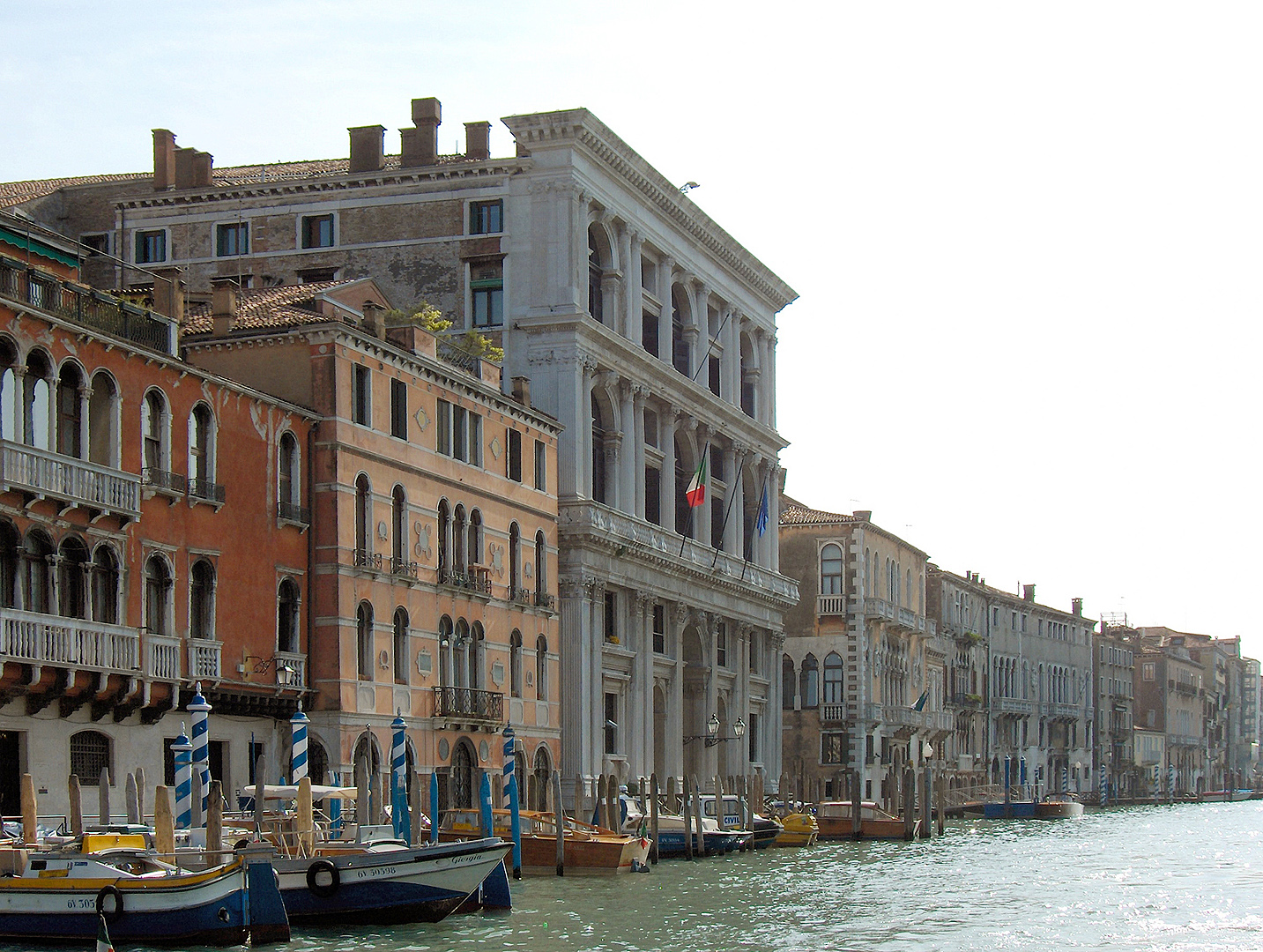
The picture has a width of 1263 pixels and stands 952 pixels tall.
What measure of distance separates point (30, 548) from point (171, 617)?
3135mm

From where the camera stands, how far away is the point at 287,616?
32438 millimetres

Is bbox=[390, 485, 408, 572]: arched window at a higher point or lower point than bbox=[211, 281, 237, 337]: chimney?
lower

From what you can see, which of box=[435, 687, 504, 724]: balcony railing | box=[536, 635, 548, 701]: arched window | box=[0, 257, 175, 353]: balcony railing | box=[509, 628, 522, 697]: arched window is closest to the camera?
box=[0, 257, 175, 353]: balcony railing

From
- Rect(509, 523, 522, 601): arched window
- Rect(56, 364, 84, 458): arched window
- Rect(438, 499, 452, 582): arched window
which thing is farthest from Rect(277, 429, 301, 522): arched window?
Rect(509, 523, 522, 601): arched window

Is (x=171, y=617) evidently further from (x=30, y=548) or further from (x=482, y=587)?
(x=482, y=587)

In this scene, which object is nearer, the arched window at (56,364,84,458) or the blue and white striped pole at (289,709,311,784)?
the blue and white striped pole at (289,709,311,784)

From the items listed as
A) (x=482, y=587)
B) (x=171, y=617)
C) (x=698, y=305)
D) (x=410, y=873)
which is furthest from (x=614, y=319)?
(x=410, y=873)

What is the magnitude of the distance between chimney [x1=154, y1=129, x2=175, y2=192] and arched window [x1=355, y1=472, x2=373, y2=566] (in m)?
16.3

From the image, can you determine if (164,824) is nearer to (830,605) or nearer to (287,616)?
(287,616)

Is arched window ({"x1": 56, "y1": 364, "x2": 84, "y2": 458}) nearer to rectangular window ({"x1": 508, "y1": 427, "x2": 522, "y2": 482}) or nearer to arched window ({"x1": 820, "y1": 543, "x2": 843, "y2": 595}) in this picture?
rectangular window ({"x1": 508, "y1": 427, "x2": 522, "y2": 482})

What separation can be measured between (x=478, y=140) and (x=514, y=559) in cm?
1180

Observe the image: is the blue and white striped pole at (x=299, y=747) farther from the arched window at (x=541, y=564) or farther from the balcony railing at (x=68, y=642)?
the arched window at (x=541, y=564)

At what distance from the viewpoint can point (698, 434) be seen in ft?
175

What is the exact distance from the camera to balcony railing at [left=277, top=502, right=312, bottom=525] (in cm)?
3203
